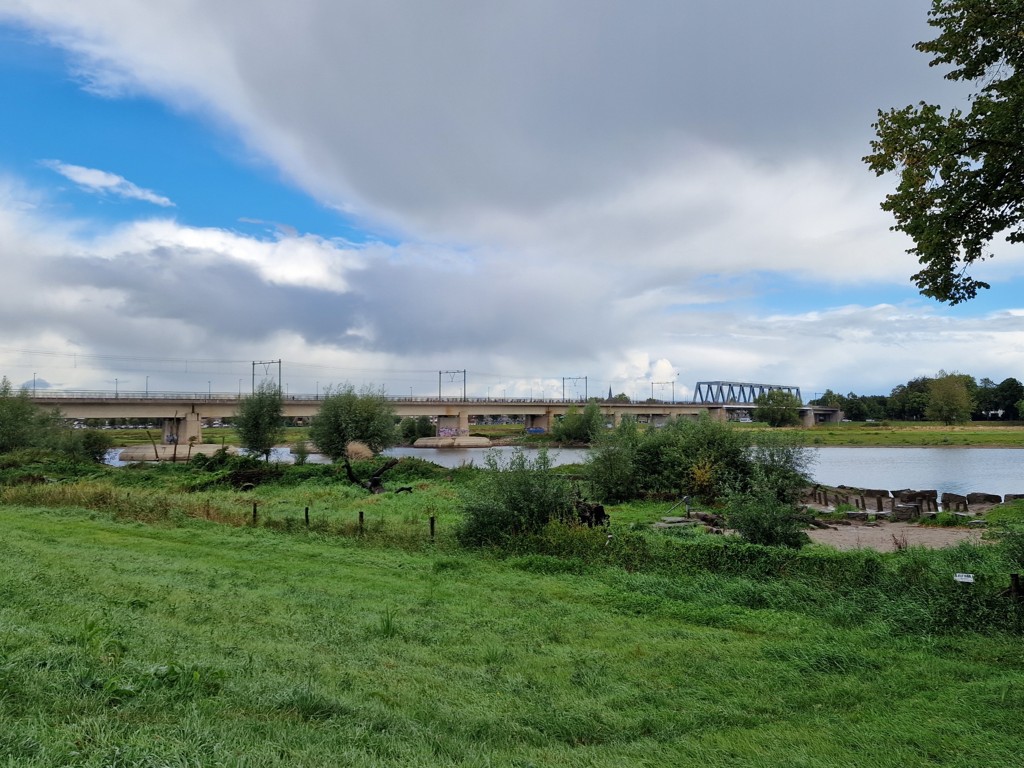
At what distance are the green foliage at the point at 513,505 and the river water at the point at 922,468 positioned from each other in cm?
1609

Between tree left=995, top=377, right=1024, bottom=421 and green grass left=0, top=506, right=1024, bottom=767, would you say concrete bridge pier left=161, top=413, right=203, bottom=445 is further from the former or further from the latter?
tree left=995, top=377, right=1024, bottom=421

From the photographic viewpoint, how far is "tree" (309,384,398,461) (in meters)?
50.5

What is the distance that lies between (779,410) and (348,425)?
394ft

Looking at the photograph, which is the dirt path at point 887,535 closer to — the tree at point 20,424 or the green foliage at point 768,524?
the green foliage at point 768,524

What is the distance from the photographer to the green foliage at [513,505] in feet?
60.7

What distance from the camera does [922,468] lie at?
6406 centimetres

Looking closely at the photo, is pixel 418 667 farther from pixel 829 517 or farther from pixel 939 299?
pixel 829 517

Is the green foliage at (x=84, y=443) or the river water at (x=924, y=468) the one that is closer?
the river water at (x=924, y=468)

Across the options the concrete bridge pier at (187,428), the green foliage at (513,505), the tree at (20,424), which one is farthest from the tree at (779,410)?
the green foliage at (513,505)

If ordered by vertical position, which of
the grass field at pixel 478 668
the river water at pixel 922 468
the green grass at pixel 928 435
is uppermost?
the grass field at pixel 478 668

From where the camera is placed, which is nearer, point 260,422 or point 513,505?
point 513,505

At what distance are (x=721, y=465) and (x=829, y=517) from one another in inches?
200

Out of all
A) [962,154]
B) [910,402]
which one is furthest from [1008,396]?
[962,154]

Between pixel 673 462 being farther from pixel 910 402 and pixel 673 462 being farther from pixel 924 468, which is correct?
pixel 910 402
